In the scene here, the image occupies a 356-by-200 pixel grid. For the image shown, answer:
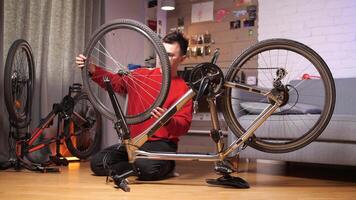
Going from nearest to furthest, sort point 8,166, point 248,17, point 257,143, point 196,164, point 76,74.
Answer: point 257,143 < point 8,166 < point 196,164 < point 76,74 < point 248,17

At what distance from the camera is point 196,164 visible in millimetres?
3229

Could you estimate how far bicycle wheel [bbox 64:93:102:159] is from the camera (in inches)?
129

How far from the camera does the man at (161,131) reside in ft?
7.33

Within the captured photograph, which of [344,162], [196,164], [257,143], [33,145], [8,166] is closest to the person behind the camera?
[257,143]

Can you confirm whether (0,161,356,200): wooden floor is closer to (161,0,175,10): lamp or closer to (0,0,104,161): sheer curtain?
(0,0,104,161): sheer curtain

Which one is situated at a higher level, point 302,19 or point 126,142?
point 302,19

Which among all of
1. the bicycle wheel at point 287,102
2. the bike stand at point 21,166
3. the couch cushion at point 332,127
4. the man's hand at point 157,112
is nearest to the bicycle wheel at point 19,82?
the bike stand at point 21,166

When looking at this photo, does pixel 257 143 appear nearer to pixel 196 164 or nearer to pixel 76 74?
pixel 196 164

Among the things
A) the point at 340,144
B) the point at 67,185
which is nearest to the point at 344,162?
the point at 340,144

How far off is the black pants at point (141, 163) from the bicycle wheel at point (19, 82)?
2.38 feet

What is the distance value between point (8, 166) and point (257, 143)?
1.67 meters

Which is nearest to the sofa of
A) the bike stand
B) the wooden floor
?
the wooden floor

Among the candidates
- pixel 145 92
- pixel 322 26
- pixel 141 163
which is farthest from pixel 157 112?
pixel 322 26

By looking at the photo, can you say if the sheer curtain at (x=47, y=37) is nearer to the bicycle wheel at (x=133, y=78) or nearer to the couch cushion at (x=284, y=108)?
the bicycle wheel at (x=133, y=78)
